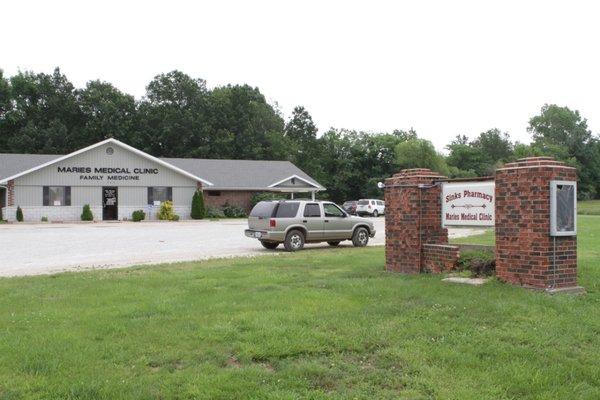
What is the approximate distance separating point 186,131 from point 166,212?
29484 millimetres

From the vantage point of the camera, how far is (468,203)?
1070 centimetres

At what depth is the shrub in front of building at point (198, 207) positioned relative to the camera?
43.6 meters

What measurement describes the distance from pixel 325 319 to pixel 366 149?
66.2 meters

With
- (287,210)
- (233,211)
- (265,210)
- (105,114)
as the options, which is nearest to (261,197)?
(233,211)

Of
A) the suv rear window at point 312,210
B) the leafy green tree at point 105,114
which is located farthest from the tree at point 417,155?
the suv rear window at point 312,210

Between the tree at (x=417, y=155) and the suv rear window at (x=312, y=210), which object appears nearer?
the suv rear window at (x=312, y=210)

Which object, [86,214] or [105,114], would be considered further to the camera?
[105,114]

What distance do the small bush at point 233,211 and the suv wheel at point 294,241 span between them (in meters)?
28.1

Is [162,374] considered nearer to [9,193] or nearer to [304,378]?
[304,378]

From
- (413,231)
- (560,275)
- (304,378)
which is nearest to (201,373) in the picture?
(304,378)

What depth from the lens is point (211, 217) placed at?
45188 millimetres

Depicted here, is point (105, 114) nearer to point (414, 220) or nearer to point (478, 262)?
point (414, 220)

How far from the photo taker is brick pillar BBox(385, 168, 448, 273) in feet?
36.3

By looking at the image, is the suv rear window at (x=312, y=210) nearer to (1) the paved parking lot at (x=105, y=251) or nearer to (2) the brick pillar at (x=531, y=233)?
(1) the paved parking lot at (x=105, y=251)
